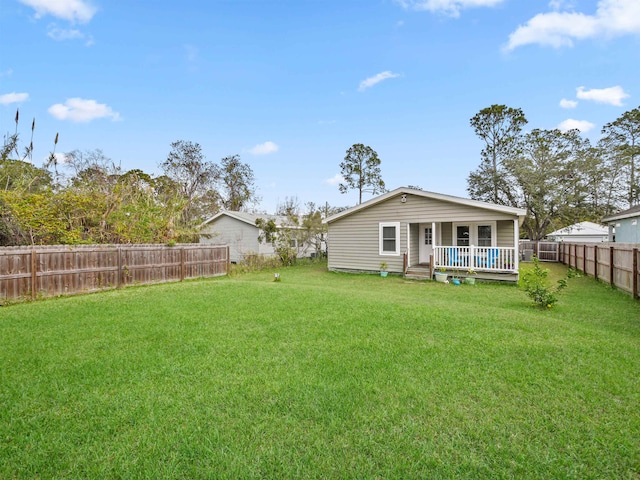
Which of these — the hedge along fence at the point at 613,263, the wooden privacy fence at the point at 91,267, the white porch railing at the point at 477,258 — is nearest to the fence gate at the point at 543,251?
the hedge along fence at the point at 613,263

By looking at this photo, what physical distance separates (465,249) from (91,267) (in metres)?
12.7

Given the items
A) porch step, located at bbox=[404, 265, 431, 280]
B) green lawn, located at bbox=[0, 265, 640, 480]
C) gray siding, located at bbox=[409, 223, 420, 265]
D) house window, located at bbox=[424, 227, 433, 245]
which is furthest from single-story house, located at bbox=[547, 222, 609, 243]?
green lawn, located at bbox=[0, 265, 640, 480]

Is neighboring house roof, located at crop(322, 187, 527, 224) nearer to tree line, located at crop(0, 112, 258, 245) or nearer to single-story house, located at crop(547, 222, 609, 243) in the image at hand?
tree line, located at crop(0, 112, 258, 245)

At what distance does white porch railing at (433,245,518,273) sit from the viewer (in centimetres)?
1194

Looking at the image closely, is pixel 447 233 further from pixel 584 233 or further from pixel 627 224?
pixel 584 233

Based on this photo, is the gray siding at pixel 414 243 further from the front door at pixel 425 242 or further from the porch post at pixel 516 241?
the porch post at pixel 516 241

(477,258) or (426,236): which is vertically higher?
(426,236)

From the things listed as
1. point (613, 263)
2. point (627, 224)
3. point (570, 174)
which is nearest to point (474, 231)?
point (613, 263)

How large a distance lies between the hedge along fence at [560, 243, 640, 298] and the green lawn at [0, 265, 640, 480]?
A: 11.1 ft

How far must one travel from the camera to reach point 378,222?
48.3ft

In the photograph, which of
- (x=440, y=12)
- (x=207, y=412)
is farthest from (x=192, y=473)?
(x=440, y=12)

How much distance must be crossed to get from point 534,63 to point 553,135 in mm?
16510

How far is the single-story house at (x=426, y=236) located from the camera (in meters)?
12.2

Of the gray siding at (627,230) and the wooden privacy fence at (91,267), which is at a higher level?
the gray siding at (627,230)
